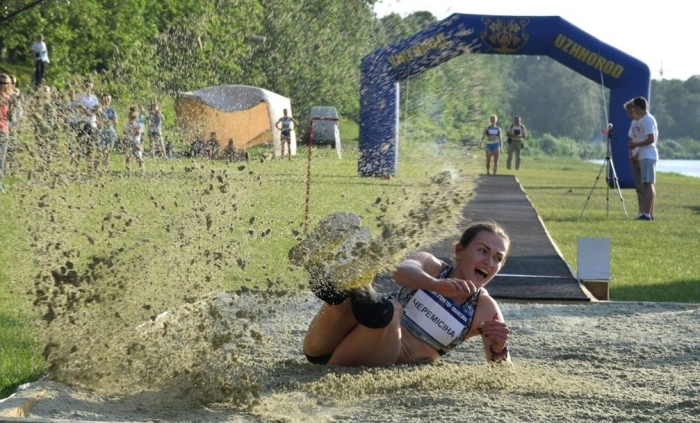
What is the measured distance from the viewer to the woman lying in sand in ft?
17.4

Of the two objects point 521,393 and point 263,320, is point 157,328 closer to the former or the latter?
point 263,320

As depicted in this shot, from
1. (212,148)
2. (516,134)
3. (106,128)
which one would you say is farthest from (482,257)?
(516,134)

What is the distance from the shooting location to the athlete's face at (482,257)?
17.9 ft

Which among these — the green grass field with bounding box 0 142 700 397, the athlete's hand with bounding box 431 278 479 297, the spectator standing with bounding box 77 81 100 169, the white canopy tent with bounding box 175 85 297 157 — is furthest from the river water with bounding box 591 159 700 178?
the athlete's hand with bounding box 431 278 479 297

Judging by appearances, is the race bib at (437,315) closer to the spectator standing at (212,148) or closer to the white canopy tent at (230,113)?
the spectator standing at (212,148)

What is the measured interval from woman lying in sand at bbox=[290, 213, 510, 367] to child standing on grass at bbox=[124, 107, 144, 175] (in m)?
3.85

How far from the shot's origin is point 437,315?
555cm

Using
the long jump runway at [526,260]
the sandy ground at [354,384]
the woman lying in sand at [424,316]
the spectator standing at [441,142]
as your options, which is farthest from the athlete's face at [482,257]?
the long jump runway at [526,260]

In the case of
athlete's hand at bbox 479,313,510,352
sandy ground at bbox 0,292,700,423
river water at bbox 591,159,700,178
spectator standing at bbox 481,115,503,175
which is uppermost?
spectator standing at bbox 481,115,503,175

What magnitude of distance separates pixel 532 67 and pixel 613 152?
131525 millimetres

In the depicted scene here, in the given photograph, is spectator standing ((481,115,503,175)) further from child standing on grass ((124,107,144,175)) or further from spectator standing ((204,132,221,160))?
spectator standing ((204,132,221,160))

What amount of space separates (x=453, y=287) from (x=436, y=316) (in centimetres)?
36

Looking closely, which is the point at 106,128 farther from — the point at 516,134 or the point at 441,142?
the point at 516,134

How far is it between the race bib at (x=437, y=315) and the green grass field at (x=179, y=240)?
472mm
